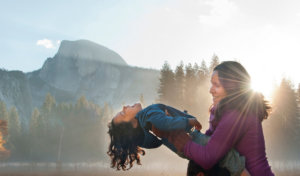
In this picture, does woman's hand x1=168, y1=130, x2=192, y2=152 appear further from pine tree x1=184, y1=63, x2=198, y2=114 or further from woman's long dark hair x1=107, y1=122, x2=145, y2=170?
pine tree x1=184, y1=63, x2=198, y2=114

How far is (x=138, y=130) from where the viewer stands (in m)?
3.54

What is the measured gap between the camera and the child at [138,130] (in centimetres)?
305

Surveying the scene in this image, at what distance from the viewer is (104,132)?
266 ft

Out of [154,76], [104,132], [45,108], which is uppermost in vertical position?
[154,76]

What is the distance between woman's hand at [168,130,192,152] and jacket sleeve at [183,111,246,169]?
127 mm

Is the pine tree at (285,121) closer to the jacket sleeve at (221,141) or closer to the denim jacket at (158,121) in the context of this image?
the denim jacket at (158,121)

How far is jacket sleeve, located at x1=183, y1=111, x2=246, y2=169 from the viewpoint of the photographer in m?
2.75

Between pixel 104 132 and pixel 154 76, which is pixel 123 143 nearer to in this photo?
pixel 104 132

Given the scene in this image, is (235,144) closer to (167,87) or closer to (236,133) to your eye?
(236,133)

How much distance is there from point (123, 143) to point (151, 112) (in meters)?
0.73

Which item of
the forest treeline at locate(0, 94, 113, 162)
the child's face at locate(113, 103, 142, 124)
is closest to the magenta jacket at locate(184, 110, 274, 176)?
the child's face at locate(113, 103, 142, 124)

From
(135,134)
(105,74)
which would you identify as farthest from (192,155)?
(105,74)

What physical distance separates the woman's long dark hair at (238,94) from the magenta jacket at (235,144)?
2.7 inches

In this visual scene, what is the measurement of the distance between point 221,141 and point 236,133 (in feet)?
0.53
